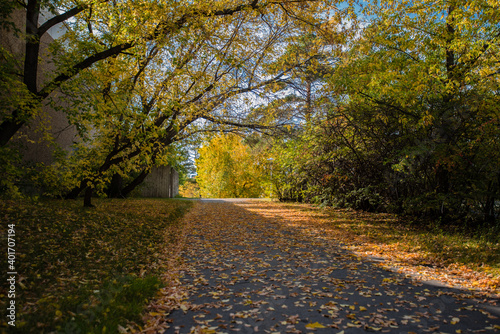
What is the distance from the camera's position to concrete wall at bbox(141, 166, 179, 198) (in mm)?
20763

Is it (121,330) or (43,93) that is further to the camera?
(43,93)

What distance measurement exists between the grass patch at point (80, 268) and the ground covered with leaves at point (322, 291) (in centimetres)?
41

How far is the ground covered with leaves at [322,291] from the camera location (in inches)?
124

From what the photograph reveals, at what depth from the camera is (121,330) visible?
2857mm

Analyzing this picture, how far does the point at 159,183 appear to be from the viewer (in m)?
21.5

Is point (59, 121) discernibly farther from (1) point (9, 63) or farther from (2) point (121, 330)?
(2) point (121, 330)

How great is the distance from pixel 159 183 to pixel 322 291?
18.8 meters

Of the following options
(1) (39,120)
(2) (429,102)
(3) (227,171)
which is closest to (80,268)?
(1) (39,120)

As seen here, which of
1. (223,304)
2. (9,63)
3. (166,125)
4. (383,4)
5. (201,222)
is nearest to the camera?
(223,304)

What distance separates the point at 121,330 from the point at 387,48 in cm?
859

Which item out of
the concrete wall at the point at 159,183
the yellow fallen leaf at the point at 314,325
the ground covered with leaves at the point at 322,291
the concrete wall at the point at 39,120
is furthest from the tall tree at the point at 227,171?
the yellow fallen leaf at the point at 314,325

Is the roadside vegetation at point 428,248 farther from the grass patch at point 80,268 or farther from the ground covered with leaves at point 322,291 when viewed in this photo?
the grass patch at point 80,268

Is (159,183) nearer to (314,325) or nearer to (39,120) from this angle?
(39,120)

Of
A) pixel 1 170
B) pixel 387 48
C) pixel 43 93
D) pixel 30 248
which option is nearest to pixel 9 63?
pixel 43 93
